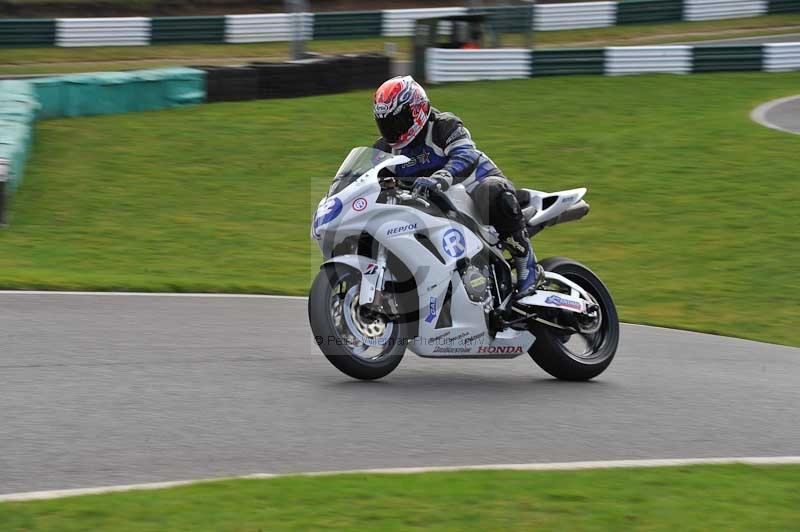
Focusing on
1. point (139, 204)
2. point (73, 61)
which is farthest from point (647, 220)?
point (73, 61)

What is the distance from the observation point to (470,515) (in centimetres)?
476

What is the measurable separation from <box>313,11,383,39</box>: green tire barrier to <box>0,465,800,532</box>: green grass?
2622 centimetres


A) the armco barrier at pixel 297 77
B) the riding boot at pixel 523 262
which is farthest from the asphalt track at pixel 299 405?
the armco barrier at pixel 297 77

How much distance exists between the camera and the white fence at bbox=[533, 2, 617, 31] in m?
32.4

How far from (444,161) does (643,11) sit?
1061 inches

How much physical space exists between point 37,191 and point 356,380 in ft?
29.1

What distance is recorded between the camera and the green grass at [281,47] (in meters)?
26.9

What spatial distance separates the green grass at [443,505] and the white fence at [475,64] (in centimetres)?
1713

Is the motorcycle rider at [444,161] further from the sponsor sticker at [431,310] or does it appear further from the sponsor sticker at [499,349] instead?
the sponsor sticker at [431,310]

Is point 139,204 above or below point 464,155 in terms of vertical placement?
below

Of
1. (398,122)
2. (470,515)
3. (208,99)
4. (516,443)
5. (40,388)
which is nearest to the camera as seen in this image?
(470,515)

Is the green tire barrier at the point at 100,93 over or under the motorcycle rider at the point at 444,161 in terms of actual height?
under

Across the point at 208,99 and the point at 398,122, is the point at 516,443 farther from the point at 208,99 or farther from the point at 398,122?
the point at 208,99

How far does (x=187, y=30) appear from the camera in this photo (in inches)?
1180
